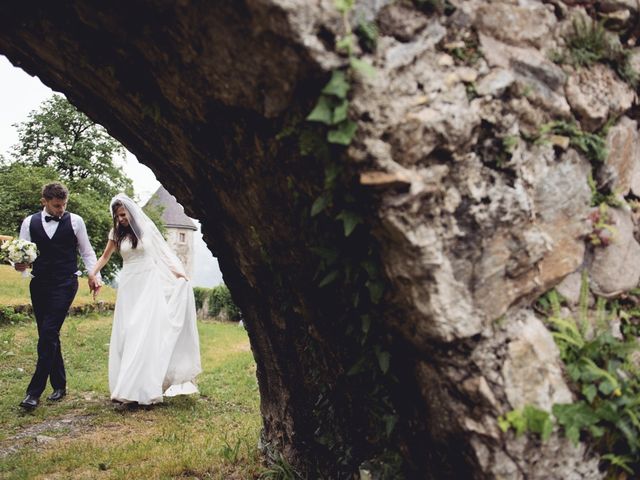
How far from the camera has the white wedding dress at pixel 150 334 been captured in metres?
6.99

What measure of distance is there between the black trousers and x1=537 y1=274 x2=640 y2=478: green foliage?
6.29 m

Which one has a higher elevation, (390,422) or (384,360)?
(384,360)

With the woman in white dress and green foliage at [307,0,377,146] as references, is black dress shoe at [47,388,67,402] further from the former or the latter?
green foliage at [307,0,377,146]

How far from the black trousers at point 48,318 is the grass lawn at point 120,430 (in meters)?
0.43

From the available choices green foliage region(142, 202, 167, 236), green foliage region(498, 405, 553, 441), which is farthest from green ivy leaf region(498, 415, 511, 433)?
green foliage region(142, 202, 167, 236)

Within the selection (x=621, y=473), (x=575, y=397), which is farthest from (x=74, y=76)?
(x=621, y=473)

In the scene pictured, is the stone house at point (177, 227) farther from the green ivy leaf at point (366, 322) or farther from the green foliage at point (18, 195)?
the green ivy leaf at point (366, 322)

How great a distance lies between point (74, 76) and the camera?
3629mm

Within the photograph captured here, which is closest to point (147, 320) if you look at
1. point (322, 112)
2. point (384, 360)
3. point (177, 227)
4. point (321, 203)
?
point (384, 360)

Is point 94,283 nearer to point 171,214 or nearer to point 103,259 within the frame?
point 103,259

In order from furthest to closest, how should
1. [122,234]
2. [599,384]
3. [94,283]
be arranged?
[122,234] < [94,283] < [599,384]

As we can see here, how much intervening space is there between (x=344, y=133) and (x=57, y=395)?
6.95 metres

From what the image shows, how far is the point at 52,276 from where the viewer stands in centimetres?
702

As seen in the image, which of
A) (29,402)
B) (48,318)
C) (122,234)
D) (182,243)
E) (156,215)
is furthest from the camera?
(182,243)
